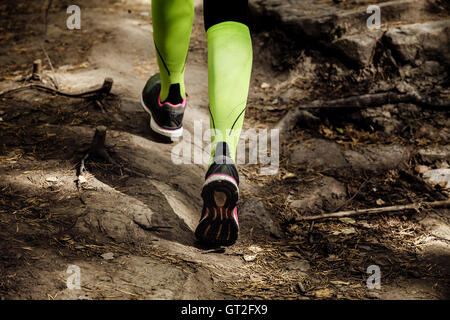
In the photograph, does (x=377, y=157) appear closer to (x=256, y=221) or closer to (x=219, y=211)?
(x=256, y=221)

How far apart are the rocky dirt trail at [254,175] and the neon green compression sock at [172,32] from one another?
57cm

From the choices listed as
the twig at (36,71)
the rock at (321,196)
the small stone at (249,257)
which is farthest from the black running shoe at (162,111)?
the twig at (36,71)

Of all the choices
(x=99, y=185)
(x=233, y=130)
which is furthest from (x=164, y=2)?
(x=99, y=185)

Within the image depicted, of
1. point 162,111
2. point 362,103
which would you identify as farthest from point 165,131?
point 362,103

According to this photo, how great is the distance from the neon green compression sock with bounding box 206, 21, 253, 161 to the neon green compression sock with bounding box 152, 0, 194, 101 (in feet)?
1.55

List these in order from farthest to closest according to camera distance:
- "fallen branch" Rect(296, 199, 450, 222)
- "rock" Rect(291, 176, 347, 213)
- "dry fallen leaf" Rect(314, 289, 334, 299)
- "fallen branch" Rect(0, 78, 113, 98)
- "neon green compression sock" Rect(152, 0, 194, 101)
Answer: "fallen branch" Rect(0, 78, 113, 98) < "rock" Rect(291, 176, 347, 213) < "fallen branch" Rect(296, 199, 450, 222) < "neon green compression sock" Rect(152, 0, 194, 101) < "dry fallen leaf" Rect(314, 289, 334, 299)

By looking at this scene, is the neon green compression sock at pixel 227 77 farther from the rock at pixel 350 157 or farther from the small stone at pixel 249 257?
the rock at pixel 350 157

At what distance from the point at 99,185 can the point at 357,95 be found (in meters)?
2.28

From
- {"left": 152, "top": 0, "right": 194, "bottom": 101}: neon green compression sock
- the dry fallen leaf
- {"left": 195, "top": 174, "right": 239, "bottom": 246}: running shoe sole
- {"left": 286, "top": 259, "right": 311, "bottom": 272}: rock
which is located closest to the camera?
the dry fallen leaf

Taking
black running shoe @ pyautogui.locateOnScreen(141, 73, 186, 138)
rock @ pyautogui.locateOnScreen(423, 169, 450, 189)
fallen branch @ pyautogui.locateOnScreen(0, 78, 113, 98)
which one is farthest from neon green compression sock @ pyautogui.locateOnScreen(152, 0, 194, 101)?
rock @ pyautogui.locateOnScreen(423, 169, 450, 189)

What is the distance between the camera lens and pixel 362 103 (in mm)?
3348

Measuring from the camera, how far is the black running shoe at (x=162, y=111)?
271 cm

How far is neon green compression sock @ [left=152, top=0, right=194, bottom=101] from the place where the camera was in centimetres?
229

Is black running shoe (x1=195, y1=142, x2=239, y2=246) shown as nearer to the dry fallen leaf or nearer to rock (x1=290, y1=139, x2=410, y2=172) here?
the dry fallen leaf
